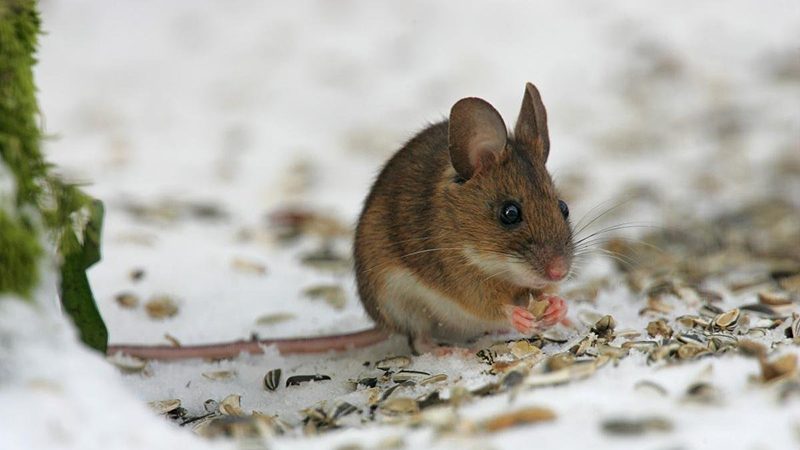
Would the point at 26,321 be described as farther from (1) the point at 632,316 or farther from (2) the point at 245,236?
(2) the point at 245,236

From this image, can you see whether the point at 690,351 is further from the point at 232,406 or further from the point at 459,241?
the point at 232,406

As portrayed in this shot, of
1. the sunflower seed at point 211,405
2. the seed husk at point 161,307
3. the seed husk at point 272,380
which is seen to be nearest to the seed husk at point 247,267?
the seed husk at point 161,307

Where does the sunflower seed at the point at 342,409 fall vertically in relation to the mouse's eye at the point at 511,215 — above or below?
below

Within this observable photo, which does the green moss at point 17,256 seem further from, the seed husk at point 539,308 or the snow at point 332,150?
the seed husk at point 539,308

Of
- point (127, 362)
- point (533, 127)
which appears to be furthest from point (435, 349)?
point (127, 362)

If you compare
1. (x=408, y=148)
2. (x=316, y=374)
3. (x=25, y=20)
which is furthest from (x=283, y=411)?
(x=25, y=20)
